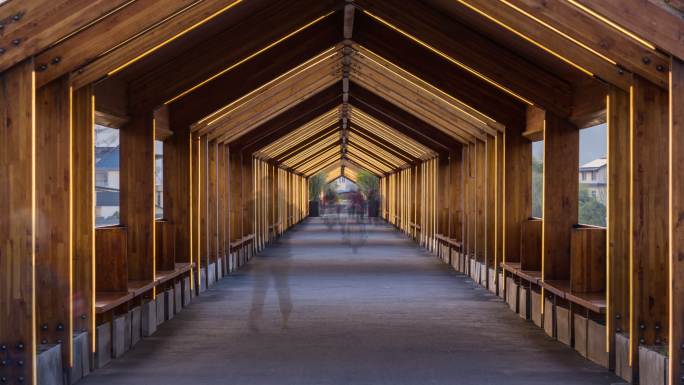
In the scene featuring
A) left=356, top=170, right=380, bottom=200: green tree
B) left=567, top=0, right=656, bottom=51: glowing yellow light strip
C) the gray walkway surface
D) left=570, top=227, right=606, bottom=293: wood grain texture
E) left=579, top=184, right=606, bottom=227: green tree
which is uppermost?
left=567, top=0, right=656, bottom=51: glowing yellow light strip

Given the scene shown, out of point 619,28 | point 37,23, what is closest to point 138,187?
point 37,23

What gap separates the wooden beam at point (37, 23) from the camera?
17.0ft

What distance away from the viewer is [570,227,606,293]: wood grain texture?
25.5 ft

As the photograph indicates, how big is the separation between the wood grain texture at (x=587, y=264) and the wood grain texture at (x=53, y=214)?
4131 mm

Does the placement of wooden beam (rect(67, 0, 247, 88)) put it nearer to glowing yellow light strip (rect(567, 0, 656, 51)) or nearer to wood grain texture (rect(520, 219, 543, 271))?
glowing yellow light strip (rect(567, 0, 656, 51))

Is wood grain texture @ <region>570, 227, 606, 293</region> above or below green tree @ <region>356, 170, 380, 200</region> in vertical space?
below

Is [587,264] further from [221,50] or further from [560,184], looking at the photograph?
[221,50]

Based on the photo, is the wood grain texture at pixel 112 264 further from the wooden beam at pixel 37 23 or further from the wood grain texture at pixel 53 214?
the wooden beam at pixel 37 23

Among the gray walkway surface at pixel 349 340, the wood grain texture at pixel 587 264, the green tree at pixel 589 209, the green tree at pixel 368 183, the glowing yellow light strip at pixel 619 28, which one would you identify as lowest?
the gray walkway surface at pixel 349 340

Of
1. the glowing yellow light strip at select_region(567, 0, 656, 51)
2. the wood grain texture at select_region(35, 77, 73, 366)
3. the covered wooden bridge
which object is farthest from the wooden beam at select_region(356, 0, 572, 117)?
the wood grain texture at select_region(35, 77, 73, 366)

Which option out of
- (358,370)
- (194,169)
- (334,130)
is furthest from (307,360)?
(334,130)

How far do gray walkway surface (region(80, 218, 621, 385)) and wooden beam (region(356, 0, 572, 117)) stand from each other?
7.54 feet

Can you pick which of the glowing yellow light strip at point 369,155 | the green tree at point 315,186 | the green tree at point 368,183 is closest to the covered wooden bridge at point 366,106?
the glowing yellow light strip at point 369,155

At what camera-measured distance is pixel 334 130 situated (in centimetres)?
2281
